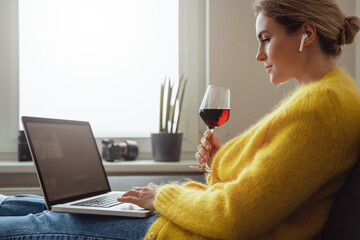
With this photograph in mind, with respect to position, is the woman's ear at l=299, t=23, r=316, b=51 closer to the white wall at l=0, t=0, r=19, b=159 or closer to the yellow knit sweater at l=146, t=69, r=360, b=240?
the yellow knit sweater at l=146, t=69, r=360, b=240

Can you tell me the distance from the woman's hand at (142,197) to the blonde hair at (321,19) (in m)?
0.59

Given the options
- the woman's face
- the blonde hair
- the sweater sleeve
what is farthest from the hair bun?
the sweater sleeve

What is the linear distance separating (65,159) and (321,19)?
2.94 feet

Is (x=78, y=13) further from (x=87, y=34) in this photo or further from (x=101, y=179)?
(x=101, y=179)

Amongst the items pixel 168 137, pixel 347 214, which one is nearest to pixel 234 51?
pixel 168 137

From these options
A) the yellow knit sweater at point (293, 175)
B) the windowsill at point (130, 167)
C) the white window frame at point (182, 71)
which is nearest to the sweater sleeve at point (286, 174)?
the yellow knit sweater at point (293, 175)

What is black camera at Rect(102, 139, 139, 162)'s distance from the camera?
2.07 metres

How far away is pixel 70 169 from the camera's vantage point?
1202mm

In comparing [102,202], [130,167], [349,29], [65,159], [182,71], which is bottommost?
[130,167]

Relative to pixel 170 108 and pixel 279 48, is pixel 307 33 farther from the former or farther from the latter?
pixel 170 108

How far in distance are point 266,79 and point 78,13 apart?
4.11 ft

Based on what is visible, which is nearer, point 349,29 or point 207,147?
point 349,29

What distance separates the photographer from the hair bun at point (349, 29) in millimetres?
976

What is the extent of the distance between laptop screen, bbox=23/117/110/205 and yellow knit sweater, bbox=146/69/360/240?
48cm
